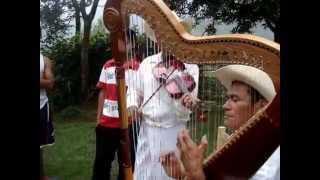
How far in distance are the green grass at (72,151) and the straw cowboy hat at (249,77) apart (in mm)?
679

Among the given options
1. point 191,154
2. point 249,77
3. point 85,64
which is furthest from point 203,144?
point 85,64

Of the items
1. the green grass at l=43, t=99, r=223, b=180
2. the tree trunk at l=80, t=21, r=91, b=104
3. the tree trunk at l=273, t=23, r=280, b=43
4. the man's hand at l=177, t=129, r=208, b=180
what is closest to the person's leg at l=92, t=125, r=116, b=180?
the green grass at l=43, t=99, r=223, b=180

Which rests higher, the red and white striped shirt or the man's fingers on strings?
the red and white striped shirt

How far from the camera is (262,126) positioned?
124cm

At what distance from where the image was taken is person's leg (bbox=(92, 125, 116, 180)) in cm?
175

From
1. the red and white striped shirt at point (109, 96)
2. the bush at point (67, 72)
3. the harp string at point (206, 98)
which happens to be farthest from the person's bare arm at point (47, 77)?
the harp string at point (206, 98)

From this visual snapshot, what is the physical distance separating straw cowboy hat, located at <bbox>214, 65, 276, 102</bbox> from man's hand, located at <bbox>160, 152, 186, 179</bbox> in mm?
238

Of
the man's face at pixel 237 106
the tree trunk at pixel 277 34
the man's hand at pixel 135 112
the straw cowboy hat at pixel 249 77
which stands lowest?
the man's hand at pixel 135 112

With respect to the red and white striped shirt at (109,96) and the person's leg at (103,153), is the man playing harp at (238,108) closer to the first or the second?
the red and white striped shirt at (109,96)

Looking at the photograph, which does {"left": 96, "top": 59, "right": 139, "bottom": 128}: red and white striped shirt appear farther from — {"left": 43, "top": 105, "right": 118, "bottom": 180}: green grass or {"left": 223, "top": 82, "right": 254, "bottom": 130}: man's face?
{"left": 223, "top": 82, "right": 254, "bottom": 130}: man's face

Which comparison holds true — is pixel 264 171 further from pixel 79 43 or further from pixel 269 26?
pixel 79 43

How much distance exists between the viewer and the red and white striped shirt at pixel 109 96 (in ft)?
5.37

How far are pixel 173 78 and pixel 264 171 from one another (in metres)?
0.32
